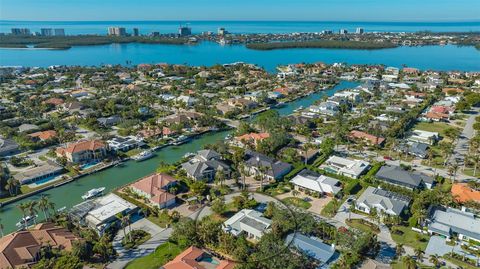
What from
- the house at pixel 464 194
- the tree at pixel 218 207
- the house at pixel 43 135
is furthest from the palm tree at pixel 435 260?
the house at pixel 43 135

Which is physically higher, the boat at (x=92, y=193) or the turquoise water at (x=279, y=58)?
the turquoise water at (x=279, y=58)

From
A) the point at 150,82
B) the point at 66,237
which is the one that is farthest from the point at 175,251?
the point at 150,82

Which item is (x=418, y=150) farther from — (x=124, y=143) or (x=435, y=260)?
(x=124, y=143)

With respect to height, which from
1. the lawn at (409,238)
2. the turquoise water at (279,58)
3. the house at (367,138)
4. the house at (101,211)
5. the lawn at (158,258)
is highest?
the turquoise water at (279,58)

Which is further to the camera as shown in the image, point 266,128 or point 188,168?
point 266,128

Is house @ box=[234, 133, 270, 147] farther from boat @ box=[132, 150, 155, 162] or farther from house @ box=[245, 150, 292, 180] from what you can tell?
boat @ box=[132, 150, 155, 162]

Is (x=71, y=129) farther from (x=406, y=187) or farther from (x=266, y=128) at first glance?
(x=406, y=187)

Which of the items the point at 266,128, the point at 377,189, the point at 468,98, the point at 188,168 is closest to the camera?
the point at 377,189

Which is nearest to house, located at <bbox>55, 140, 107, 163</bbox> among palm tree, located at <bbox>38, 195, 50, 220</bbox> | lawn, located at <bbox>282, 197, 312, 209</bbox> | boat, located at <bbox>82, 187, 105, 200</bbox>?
boat, located at <bbox>82, 187, 105, 200</bbox>

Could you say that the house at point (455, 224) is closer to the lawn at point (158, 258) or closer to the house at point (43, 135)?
the lawn at point (158, 258)
